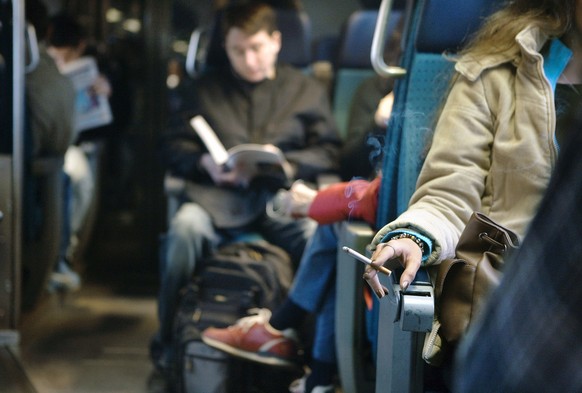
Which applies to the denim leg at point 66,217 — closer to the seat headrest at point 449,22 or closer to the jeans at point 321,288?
the jeans at point 321,288

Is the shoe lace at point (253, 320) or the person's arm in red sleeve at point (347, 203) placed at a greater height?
the person's arm in red sleeve at point (347, 203)

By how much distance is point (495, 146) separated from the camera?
6.04ft

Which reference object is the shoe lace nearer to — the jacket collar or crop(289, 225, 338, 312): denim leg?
crop(289, 225, 338, 312): denim leg

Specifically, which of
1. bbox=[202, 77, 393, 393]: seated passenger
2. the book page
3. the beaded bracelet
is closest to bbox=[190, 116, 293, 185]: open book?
the book page

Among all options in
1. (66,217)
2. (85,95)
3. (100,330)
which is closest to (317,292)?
(100,330)

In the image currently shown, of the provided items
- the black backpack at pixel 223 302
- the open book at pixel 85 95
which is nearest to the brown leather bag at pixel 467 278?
the black backpack at pixel 223 302

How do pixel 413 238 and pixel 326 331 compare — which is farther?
pixel 326 331

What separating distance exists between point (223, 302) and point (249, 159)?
22.6 inches

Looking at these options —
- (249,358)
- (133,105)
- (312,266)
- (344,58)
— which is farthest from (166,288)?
(133,105)

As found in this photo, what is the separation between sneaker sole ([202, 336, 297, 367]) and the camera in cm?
264

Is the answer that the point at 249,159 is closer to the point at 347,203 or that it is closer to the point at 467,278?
the point at 347,203

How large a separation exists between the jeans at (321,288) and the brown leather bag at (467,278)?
0.86 m

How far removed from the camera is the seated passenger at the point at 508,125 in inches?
70.3

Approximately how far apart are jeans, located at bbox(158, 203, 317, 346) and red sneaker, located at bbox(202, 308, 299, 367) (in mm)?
568
